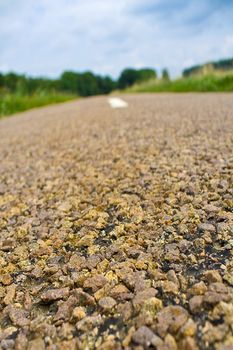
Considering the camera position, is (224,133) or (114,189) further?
(224,133)

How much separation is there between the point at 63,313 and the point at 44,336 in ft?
0.27

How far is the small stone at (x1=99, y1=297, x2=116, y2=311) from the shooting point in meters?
0.99

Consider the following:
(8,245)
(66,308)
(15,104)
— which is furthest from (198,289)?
(15,104)

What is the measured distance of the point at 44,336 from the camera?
0.93 metres

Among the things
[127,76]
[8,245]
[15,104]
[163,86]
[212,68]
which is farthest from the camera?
[127,76]

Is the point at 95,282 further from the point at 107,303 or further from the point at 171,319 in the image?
the point at 171,319

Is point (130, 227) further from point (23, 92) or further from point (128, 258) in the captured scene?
point (23, 92)

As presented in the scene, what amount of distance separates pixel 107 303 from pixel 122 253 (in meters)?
0.26

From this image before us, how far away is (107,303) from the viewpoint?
3.29 feet

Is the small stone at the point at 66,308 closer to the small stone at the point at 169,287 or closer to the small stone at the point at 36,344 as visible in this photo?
the small stone at the point at 36,344

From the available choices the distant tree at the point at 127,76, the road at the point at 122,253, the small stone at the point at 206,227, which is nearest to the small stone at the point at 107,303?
the road at the point at 122,253

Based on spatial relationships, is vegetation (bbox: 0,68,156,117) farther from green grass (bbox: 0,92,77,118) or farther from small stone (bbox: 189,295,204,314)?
small stone (bbox: 189,295,204,314)

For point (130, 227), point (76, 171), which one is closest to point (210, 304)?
point (130, 227)

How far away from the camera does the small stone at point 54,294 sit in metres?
1.08
